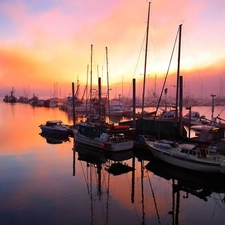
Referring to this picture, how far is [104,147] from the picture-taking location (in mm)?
27109

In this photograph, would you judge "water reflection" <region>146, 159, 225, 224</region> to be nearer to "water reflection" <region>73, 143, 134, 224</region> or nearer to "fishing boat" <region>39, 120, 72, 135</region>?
"water reflection" <region>73, 143, 134, 224</region>

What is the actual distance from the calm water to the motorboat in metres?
0.78

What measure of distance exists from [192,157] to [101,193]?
7.96m

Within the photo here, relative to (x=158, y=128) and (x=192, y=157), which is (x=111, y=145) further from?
(x=192, y=157)

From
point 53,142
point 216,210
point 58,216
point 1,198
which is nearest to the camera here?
point 58,216

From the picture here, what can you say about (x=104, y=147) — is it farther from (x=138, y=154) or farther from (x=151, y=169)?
(x=151, y=169)

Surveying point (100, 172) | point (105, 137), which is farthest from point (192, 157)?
point (105, 137)

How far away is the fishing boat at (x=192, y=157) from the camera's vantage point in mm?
18434

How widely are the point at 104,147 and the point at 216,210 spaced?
48.9 ft

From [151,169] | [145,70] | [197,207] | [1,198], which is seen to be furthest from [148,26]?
[1,198]

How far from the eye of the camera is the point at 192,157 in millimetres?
19500

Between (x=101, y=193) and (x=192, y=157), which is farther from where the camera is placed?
A: (x=192, y=157)

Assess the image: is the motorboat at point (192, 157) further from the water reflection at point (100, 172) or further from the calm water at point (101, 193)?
the water reflection at point (100, 172)

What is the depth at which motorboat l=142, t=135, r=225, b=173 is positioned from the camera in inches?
725
